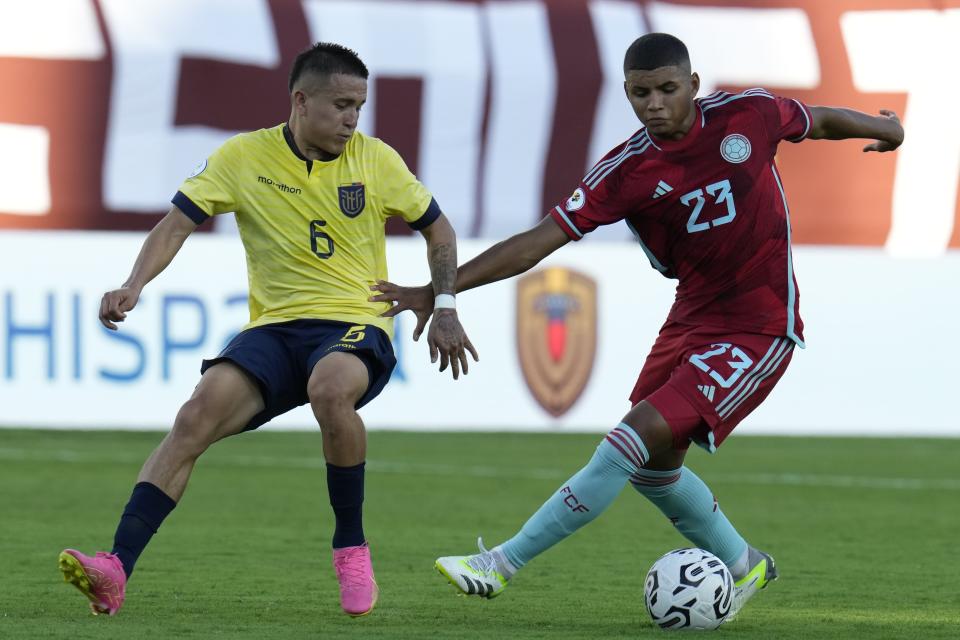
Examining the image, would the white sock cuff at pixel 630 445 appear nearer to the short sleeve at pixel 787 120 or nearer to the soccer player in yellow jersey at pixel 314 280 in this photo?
the soccer player in yellow jersey at pixel 314 280

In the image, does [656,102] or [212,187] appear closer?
[656,102]

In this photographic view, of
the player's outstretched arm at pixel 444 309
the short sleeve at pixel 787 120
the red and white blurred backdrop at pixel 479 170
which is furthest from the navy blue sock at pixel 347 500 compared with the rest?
the red and white blurred backdrop at pixel 479 170

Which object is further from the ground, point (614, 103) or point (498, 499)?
point (614, 103)

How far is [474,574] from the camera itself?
17.5 ft

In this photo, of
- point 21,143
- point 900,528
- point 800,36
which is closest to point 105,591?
point 900,528

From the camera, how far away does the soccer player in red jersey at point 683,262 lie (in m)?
5.36

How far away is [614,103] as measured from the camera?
15875mm

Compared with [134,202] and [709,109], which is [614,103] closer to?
[134,202]

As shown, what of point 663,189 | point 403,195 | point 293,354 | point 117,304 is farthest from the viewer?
point 403,195

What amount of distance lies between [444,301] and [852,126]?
1604 millimetres

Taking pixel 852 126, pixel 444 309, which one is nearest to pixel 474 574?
pixel 444 309

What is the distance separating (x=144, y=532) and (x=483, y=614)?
1150 millimetres

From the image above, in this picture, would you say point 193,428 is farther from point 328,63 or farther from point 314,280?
point 328,63

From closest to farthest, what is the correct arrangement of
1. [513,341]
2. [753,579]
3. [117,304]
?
[117,304] < [753,579] < [513,341]
